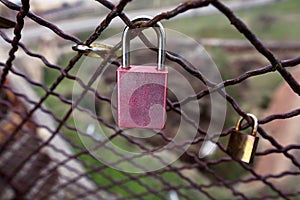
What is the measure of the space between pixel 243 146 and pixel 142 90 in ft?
0.41

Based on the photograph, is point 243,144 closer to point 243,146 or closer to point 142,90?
point 243,146

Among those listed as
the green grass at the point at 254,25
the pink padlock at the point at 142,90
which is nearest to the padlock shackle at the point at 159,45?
the pink padlock at the point at 142,90

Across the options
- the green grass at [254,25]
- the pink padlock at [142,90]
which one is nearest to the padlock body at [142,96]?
the pink padlock at [142,90]

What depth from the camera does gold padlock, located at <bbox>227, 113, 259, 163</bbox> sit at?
0.33 m

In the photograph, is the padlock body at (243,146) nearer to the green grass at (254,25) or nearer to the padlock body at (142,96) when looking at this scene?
the padlock body at (142,96)

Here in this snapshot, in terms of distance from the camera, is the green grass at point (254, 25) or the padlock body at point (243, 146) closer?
the padlock body at point (243, 146)

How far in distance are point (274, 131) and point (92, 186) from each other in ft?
4.30

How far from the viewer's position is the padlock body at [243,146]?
1.09 feet

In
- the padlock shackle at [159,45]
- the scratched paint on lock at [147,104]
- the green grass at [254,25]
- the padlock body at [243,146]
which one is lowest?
the padlock body at [243,146]

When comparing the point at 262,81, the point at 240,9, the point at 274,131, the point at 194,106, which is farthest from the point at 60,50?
the point at 240,9

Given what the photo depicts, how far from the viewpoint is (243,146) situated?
0.34 m

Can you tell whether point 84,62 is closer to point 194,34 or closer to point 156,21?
point 156,21

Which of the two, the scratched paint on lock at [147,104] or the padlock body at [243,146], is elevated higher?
the scratched paint on lock at [147,104]

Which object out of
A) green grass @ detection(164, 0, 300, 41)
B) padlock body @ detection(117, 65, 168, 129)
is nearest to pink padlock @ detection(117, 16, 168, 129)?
padlock body @ detection(117, 65, 168, 129)
